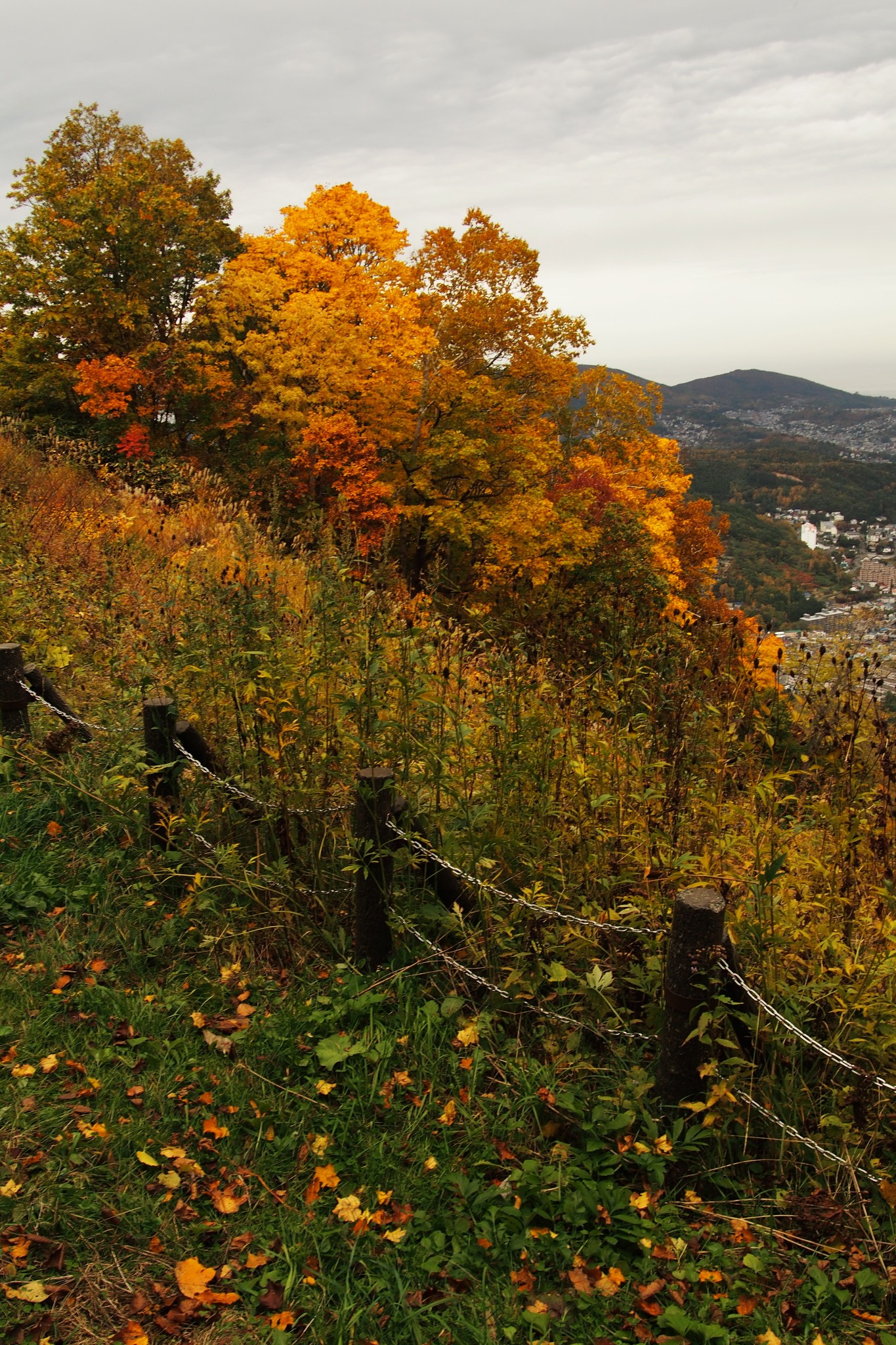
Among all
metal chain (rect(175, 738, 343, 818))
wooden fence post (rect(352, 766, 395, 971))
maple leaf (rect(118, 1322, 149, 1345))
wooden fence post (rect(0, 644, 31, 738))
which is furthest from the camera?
wooden fence post (rect(0, 644, 31, 738))

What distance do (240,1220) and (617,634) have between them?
9.41 ft

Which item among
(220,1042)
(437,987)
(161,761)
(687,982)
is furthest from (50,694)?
(687,982)

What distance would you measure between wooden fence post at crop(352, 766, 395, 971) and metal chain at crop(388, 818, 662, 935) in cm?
7

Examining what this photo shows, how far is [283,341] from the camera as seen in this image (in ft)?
58.4

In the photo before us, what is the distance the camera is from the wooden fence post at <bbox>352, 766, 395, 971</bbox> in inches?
119

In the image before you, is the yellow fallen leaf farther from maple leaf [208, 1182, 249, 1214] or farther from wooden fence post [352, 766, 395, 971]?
wooden fence post [352, 766, 395, 971]

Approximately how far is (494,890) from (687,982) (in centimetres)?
70

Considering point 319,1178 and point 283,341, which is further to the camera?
point 283,341

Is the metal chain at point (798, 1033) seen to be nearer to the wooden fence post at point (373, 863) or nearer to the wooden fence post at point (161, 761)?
the wooden fence post at point (373, 863)

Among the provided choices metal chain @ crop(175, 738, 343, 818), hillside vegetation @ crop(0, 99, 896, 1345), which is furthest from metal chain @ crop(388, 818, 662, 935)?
metal chain @ crop(175, 738, 343, 818)

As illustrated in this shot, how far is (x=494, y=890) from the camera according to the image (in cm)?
277

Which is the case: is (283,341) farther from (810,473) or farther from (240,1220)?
(810,473)

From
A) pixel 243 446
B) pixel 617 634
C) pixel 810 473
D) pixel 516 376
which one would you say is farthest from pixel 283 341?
pixel 810 473

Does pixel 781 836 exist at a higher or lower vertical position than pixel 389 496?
lower
